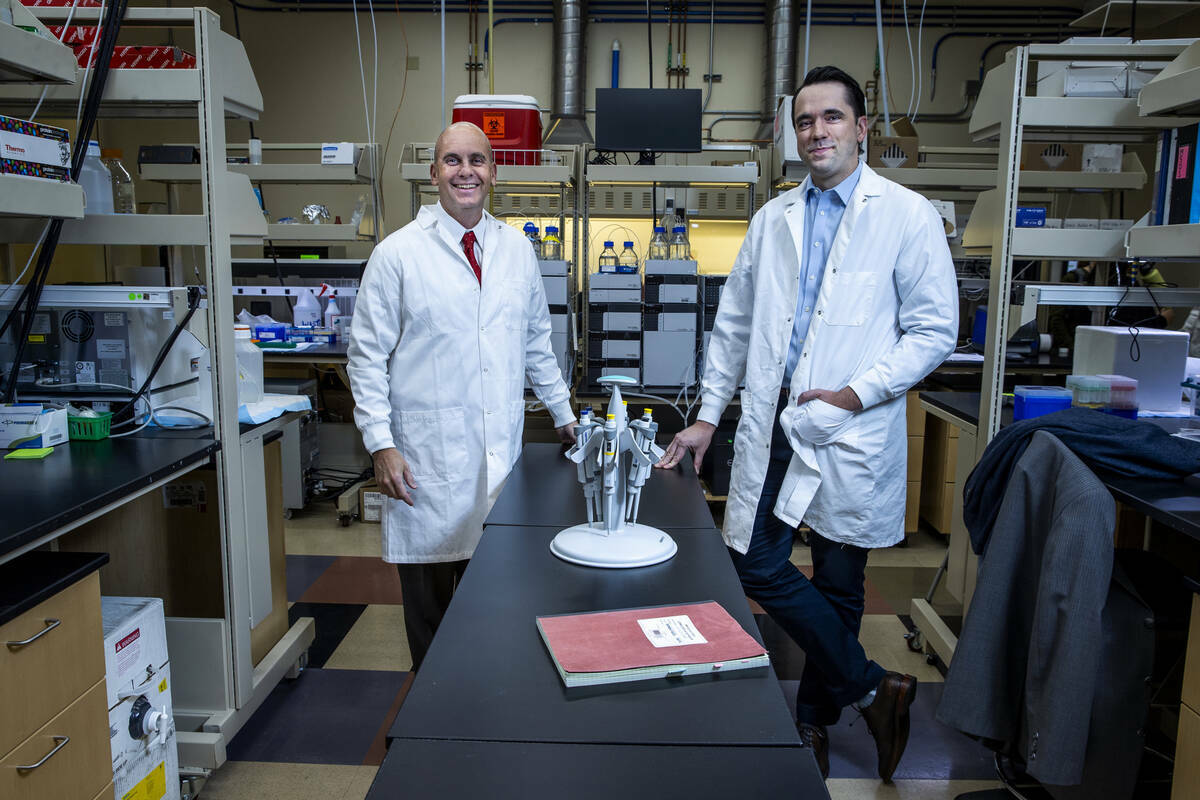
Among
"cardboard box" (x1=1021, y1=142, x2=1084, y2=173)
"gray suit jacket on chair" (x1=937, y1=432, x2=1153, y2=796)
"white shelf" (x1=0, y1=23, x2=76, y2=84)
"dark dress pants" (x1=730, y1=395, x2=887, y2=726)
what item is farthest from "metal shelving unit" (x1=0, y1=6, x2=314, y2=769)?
"cardboard box" (x1=1021, y1=142, x2=1084, y2=173)

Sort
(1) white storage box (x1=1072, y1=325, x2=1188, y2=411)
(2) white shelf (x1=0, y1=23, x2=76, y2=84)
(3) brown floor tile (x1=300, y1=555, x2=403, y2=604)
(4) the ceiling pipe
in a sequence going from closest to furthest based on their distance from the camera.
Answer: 1. (2) white shelf (x1=0, y1=23, x2=76, y2=84)
2. (1) white storage box (x1=1072, y1=325, x2=1188, y2=411)
3. (3) brown floor tile (x1=300, y1=555, x2=403, y2=604)
4. (4) the ceiling pipe

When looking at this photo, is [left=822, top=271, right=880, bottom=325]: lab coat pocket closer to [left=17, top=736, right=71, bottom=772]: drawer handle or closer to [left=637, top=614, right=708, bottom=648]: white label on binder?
[left=637, top=614, right=708, bottom=648]: white label on binder

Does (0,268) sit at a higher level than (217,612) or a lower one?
higher

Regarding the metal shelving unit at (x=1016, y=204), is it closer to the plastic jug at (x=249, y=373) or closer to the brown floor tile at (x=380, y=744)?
the brown floor tile at (x=380, y=744)

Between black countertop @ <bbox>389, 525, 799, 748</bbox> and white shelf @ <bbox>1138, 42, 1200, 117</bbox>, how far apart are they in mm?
1401

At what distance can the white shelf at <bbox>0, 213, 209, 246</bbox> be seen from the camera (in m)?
1.80

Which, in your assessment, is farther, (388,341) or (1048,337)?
(1048,337)

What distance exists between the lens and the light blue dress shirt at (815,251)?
175cm

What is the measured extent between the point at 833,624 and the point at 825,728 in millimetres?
308

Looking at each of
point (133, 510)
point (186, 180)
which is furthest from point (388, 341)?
point (186, 180)

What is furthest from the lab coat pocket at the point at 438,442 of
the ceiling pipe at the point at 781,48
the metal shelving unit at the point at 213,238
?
the ceiling pipe at the point at 781,48

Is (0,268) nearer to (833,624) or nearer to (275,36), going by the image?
(833,624)

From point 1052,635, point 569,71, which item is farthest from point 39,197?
point 569,71

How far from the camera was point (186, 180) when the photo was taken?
143 inches
